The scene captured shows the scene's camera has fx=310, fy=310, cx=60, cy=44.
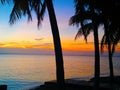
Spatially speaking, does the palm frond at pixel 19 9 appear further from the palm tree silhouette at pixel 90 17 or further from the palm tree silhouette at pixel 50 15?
the palm tree silhouette at pixel 90 17

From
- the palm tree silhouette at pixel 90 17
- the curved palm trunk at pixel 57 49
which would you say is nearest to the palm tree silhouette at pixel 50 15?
the curved palm trunk at pixel 57 49

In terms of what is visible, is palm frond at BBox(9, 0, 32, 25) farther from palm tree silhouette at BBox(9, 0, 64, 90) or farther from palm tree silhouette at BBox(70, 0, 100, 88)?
palm tree silhouette at BBox(70, 0, 100, 88)

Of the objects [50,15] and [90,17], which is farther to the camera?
[90,17]

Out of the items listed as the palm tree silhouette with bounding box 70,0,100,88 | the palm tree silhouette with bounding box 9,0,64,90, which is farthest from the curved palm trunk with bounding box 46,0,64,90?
the palm tree silhouette with bounding box 70,0,100,88

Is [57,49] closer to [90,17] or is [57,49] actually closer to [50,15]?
[50,15]

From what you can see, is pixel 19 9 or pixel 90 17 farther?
pixel 90 17

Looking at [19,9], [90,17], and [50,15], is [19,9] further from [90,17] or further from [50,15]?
[90,17]

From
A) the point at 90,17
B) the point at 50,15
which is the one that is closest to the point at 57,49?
the point at 50,15

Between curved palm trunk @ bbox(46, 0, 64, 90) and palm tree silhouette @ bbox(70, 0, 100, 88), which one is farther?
palm tree silhouette @ bbox(70, 0, 100, 88)

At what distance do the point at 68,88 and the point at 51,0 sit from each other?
9741 millimetres

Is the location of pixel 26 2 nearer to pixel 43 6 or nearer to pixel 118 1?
pixel 43 6

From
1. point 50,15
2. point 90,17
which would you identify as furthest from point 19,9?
point 90,17

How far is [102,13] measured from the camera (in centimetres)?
1688

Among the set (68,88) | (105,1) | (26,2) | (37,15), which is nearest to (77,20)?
(105,1)
